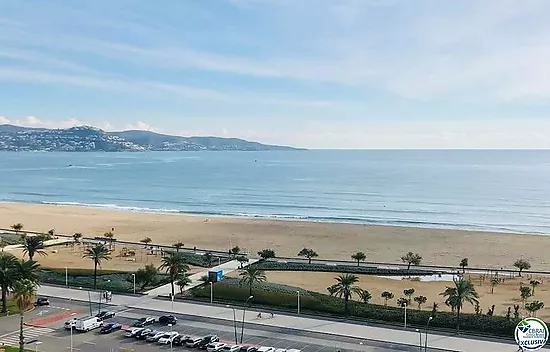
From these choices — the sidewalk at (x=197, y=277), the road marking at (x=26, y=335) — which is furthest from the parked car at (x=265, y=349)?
the sidewalk at (x=197, y=277)

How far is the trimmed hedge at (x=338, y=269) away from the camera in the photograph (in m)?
55.4

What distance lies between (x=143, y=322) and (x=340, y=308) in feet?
46.2

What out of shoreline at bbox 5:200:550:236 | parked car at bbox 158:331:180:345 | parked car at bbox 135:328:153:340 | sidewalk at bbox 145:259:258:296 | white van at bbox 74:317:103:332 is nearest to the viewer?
parked car at bbox 158:331:180:345

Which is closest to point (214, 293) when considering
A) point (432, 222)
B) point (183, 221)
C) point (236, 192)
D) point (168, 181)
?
point (183, 221)

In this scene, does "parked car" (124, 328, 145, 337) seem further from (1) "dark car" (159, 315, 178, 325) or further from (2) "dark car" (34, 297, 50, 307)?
(2) "dark car" (34, 297, 50, 307)

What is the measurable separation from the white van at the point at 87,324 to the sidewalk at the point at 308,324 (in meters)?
5.32

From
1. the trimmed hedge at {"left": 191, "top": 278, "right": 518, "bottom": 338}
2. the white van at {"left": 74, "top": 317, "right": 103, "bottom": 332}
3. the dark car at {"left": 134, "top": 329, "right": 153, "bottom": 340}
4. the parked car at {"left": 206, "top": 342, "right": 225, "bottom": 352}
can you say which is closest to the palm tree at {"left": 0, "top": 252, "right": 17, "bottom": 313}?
the white van at {"left": 74, "top": 317, "right": 103, "bottom": 332}

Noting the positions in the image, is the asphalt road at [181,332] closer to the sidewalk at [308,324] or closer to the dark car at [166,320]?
the dark car at [166,320]

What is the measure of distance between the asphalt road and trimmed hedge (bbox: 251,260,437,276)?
18.0m

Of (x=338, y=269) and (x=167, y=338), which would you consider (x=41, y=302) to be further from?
(x=338, y=269)

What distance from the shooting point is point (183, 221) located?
94.7 meters

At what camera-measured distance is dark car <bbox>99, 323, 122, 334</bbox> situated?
35.4 meters

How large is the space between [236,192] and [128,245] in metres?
78.5

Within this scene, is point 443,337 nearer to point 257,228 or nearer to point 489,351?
point 489,351
